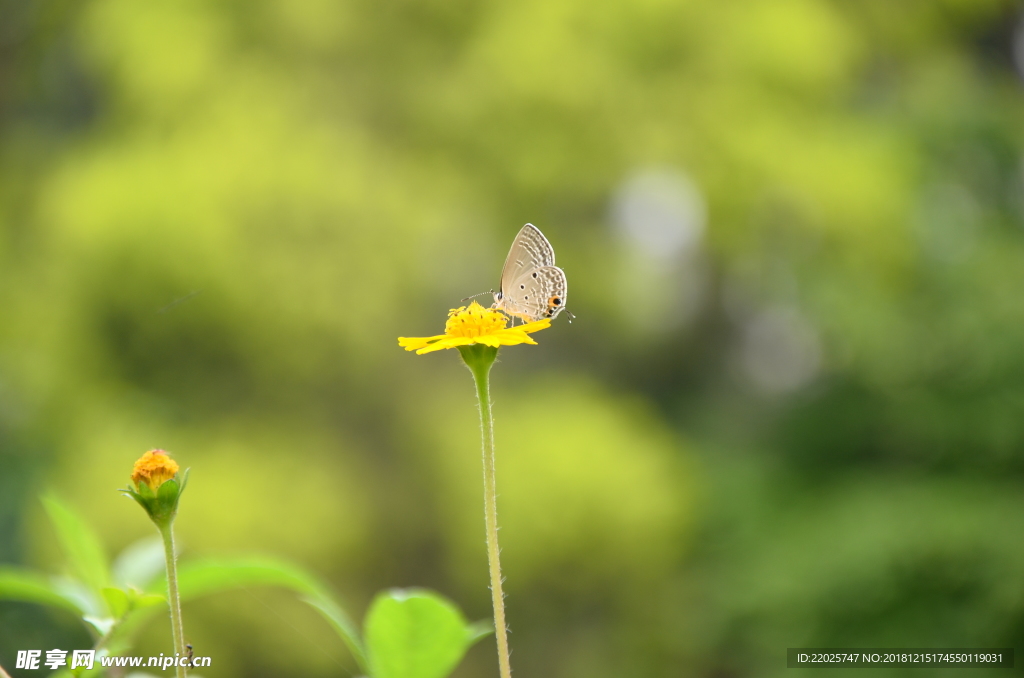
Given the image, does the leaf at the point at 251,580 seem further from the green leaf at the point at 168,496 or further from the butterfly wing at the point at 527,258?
the butterfly wing at the point at 527,258

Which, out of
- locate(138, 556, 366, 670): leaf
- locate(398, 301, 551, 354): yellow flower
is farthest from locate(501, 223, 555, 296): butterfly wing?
locate(138, 556, 366, 670): leaf

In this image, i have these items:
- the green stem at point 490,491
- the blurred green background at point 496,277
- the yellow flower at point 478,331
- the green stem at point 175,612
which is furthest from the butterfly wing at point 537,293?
the blurred green background at point 496,277

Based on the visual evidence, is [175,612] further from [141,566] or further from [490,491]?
[141,566]

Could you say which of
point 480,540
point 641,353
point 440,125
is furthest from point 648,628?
point 440,125

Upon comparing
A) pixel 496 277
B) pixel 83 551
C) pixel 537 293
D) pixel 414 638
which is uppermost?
pixel 496 277

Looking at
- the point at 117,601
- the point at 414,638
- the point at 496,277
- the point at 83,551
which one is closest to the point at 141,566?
the point at 83,551
